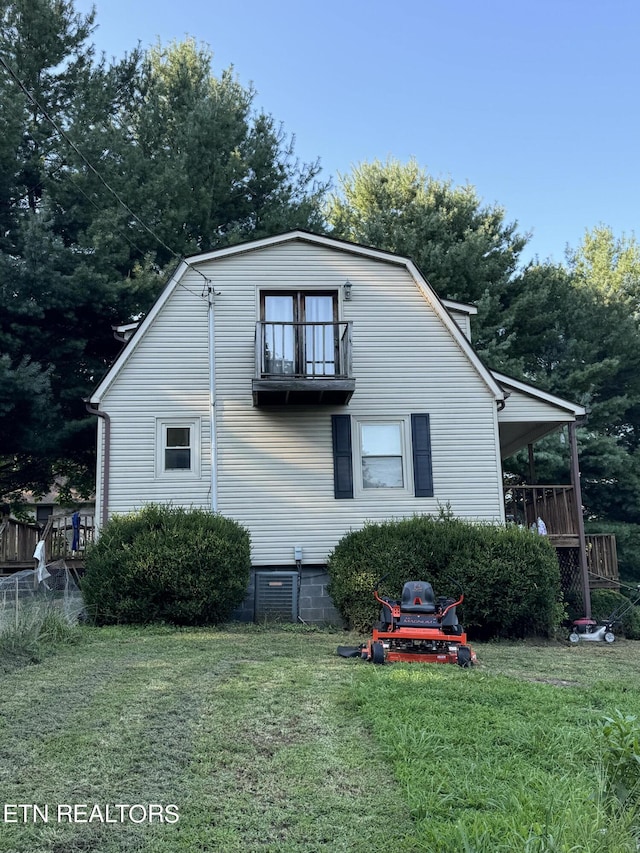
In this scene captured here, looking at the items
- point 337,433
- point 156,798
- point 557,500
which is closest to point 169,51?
point 337,433

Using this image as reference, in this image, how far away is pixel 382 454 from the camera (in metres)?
12.5

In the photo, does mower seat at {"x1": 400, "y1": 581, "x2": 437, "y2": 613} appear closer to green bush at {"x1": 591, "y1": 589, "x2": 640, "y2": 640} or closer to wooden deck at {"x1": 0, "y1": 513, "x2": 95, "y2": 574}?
wooden deck at {"x1": 0, "y1": 513, "x2": 95, "y2": 574}

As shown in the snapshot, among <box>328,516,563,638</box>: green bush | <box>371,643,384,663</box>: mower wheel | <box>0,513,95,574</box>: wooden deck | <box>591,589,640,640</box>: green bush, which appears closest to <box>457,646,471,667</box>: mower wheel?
<box>371,643,384,663</box>: mower wheel

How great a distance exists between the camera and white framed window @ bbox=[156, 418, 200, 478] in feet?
40.1

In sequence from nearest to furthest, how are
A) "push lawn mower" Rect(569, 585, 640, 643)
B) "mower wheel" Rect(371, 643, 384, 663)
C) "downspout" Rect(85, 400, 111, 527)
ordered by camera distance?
"mower wheel" Rect(371, 643, 384, 663) → "push lawn mower" Rect(569, 585, 640, 643) → "downspout" Rect(85, 400, 111, 527)

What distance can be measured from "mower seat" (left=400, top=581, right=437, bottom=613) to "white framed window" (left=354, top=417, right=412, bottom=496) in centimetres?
422

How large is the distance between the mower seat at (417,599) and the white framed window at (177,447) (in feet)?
17.5

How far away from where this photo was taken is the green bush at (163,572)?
9.86 m

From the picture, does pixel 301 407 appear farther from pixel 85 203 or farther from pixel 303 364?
pixel 85 203

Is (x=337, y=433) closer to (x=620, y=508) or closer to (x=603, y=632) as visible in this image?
(x=603, y=632)

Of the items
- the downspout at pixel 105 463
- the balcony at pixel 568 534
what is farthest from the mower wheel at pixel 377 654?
the balcony at pixel 568 534

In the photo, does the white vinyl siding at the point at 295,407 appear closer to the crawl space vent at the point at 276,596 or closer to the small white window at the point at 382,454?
the small white window at the point at 382,454

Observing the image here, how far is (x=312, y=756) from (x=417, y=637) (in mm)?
3541

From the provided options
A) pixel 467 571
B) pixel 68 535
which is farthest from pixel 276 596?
pixel 68 535
